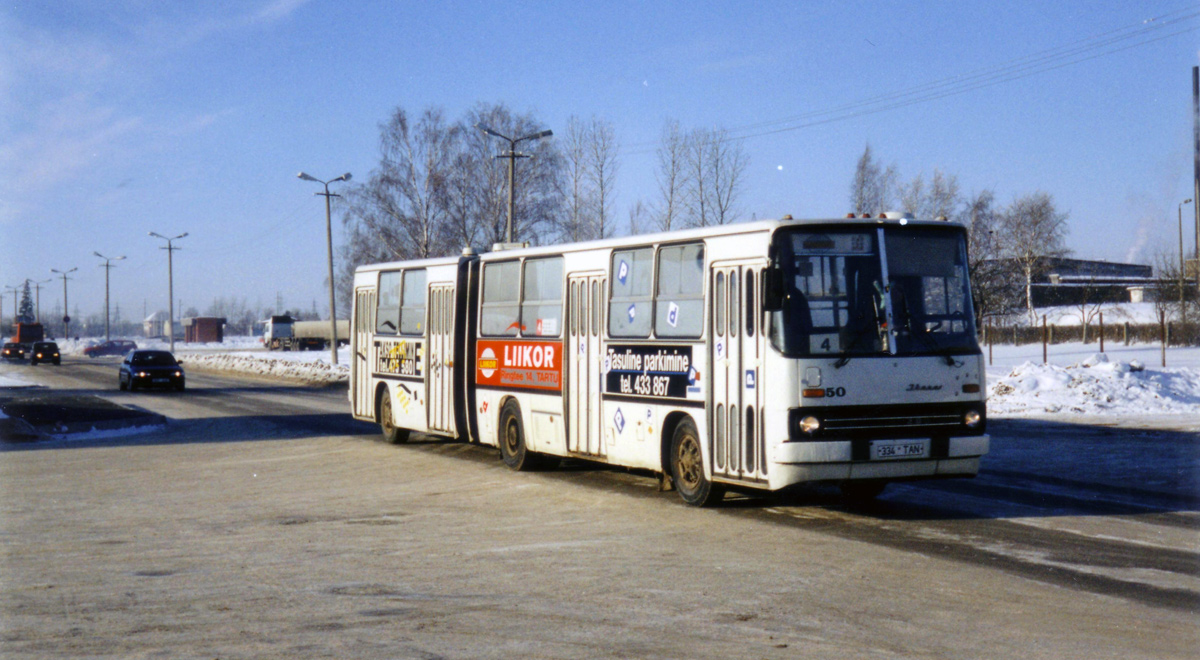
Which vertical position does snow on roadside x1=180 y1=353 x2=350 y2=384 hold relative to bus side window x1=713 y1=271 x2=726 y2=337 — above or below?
below

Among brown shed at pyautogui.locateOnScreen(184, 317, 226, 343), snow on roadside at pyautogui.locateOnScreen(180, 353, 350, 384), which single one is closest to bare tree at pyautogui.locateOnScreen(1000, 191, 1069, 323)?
snow on roadside at pyautogui.locateOnScreen(180, 353, 350, 384)

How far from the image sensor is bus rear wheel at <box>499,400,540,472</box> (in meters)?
15.9

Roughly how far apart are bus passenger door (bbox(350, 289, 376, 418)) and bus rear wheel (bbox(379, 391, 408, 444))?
1.47ft

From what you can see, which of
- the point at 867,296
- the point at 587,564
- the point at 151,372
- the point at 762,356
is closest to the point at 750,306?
the point at 762,356

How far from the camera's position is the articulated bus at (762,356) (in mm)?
10898

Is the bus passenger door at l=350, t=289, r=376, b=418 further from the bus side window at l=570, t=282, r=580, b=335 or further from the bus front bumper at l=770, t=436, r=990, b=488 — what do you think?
the bus front bumper at l=770, t=436, r=990, b=488

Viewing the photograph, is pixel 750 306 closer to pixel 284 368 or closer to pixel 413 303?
pixel 413 303

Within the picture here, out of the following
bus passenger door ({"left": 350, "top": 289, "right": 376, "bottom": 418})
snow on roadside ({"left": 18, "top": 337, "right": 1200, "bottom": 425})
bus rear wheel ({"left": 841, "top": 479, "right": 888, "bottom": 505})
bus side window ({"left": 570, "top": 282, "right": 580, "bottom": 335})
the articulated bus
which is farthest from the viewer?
snow on roadside ({"left": 18, "top": 337, "right": 1200, "bottom": 425})

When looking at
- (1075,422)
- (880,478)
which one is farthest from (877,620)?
(1075,422)

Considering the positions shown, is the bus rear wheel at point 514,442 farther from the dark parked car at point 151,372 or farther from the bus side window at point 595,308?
the dark parked car at point 151,372

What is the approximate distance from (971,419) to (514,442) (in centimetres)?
688

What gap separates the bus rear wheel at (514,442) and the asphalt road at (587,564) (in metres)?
0.52

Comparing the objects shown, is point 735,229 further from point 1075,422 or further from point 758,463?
point 1075,422

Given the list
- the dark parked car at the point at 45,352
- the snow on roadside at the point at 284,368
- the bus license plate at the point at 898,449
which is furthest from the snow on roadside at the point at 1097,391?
the dark parked car at the point at 45,352
